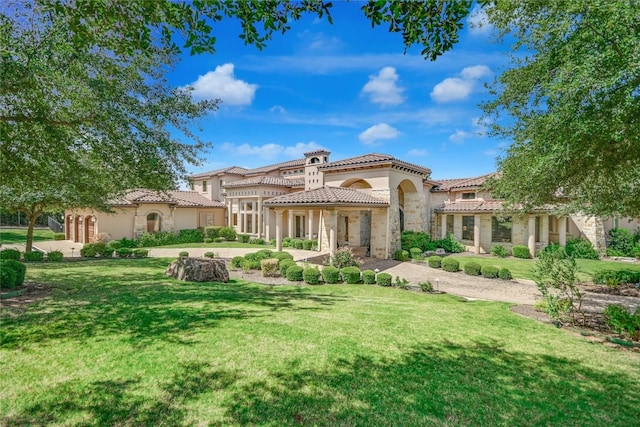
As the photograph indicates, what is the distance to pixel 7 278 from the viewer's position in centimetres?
915

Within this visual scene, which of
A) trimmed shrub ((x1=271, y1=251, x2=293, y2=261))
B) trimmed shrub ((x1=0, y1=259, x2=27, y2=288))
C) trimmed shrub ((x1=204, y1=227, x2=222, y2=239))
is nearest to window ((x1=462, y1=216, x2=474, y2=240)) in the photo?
trimmed shrub ((x1=271, y1=251, x2=293, y2=261))

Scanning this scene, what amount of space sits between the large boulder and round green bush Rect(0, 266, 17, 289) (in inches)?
202

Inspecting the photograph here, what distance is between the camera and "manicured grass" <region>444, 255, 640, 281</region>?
16328 millimetres

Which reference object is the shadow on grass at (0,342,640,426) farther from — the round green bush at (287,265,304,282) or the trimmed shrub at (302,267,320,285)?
the round green bush at (287,265,304,282)

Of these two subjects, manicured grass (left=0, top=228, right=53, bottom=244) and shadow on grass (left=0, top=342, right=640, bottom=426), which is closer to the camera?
shadow on grass (left=0, top=342, right=640, bottom=426)

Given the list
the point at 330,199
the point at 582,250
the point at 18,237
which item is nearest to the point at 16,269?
the point at 330,199

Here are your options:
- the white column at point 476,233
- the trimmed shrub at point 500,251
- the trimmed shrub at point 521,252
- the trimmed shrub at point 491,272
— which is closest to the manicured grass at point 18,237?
the trimmed shrub at point 491,272

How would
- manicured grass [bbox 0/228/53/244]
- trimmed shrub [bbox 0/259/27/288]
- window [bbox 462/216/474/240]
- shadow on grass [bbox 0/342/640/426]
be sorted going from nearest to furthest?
shadow on grass [bbox 0/342/640/426] → trimmed shrub [bbox 0/259/27/288] → window [bbox 462/216/474/240] → manicured grass [bbox 0/228/53/244]

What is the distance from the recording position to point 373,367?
17.3 feet

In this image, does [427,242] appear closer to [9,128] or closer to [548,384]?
[548,384]

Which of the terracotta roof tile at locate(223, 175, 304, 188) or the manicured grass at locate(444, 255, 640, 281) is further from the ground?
the terracotta roof tile at locate(223, 175, 304, 188)

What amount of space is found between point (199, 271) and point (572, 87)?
13.4 m

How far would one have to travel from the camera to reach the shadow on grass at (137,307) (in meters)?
6.31

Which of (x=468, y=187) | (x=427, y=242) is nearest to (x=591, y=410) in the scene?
(x=427, y=242)
